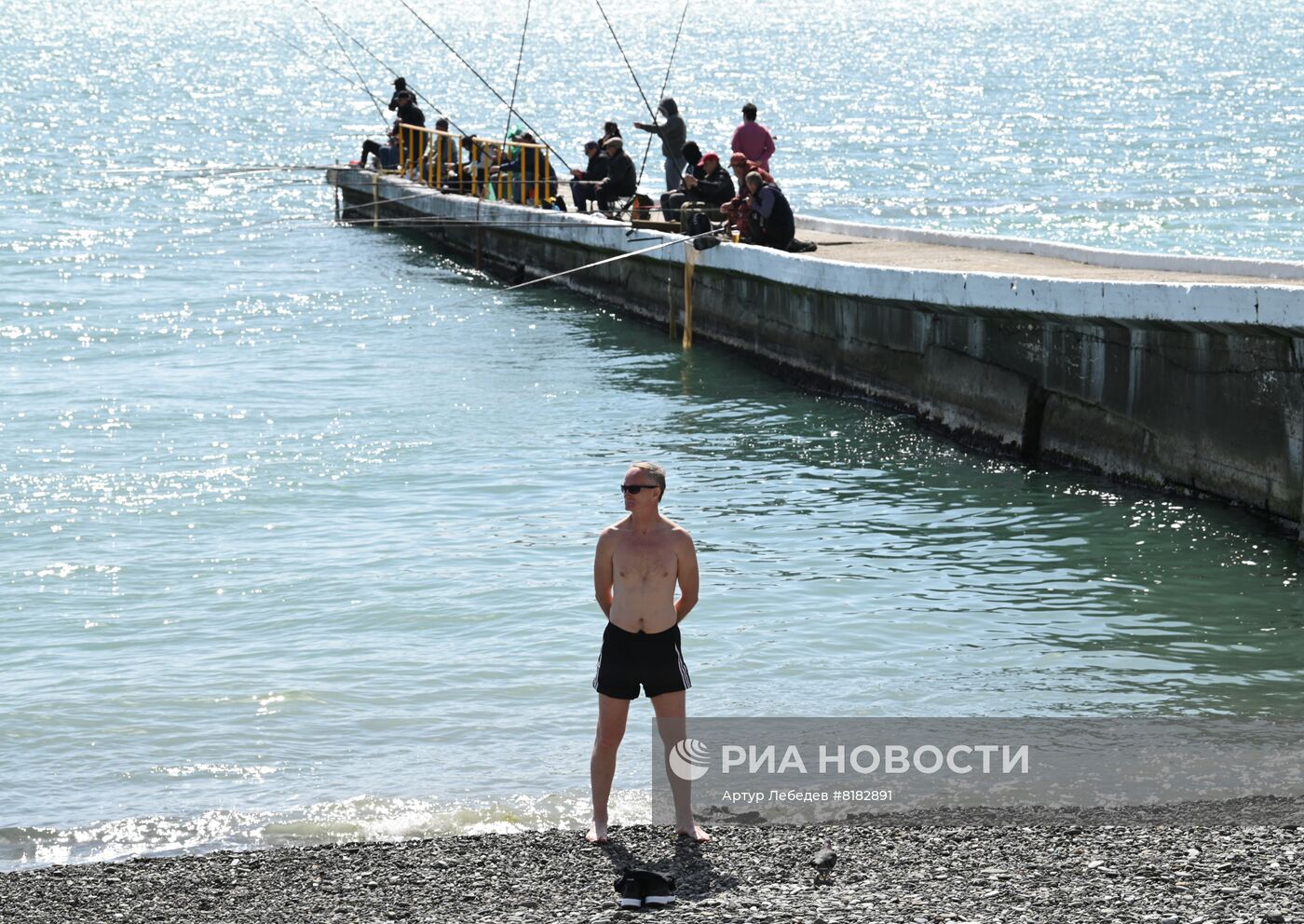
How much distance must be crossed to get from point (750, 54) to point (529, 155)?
108407 millimetres

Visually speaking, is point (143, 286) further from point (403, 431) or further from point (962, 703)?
point (962, 703)

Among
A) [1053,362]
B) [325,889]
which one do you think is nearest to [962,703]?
[325,889]

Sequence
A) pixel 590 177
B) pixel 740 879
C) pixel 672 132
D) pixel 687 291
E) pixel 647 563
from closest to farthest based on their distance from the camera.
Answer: pixel 740 879 → pixel 647 563 → pixel 687 291 → pixel 672 132 → pixel 590 177

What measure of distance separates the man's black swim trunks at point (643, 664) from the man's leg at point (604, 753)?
63 mm

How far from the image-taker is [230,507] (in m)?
14.6

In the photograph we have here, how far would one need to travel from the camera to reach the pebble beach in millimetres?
6430

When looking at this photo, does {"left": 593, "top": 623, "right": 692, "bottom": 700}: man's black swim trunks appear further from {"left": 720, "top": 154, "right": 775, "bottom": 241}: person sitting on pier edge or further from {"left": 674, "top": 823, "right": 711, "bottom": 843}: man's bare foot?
{"left": 720, "top": 154, "right": 775, "bottom": 241}: person sitting on pier edge

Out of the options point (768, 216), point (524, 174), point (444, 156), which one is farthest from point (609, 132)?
point (444, 156)

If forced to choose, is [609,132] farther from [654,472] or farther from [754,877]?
[754,877]

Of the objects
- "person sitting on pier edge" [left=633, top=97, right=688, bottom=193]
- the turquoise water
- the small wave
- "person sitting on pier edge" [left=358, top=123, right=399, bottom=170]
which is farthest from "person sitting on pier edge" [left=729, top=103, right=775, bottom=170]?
the small wave

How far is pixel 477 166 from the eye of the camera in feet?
90.2

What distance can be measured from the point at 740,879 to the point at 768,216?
12887mm

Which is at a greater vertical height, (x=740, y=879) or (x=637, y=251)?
(x=637, y=251)

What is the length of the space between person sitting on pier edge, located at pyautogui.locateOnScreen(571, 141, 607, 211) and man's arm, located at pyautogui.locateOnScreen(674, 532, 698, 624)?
16.9 m
